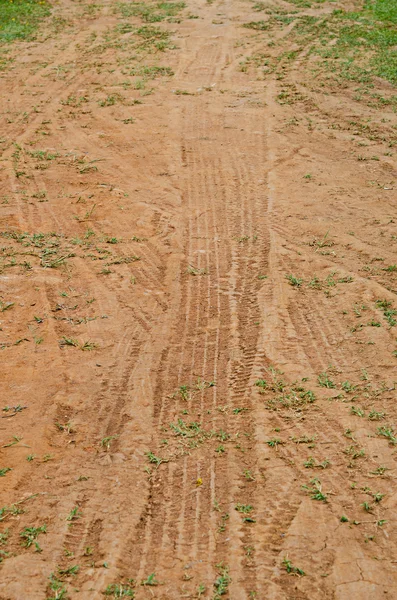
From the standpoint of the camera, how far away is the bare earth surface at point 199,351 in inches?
155

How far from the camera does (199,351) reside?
18.8 ft

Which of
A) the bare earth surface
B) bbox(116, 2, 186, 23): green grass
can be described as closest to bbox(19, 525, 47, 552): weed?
the bare earth surface

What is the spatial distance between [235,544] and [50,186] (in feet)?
19.5

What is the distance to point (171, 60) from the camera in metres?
13.7

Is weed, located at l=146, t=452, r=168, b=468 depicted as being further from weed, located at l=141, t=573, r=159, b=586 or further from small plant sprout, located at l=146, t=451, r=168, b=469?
weed, located at l=141, t=573, r=159, b=586

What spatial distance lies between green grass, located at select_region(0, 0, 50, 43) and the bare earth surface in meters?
5.23

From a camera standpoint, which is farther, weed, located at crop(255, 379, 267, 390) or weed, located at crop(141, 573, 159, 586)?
weed, located at crop(255, 379, 267, 390)

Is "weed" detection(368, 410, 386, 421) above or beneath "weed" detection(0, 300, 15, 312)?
above

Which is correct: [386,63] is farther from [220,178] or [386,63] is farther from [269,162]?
[220,178]

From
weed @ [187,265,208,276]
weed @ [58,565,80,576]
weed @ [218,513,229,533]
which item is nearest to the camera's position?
weed @ [58,565,80,576]

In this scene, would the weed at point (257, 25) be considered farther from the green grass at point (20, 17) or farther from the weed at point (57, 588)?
the weed at point (57, 588)

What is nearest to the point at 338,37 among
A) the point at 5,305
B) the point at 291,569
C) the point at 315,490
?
the point at 5,305

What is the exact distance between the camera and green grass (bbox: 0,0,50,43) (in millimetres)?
15633

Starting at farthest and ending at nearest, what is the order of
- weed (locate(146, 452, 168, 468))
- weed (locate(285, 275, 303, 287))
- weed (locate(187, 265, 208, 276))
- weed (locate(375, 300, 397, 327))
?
weed (locate(187, 265, 208, 276)), weed (locate(285, 275, 303, 287)), weed (locate(375, 300, 397, 327)), weed (locate(146, 452, 168, 468))
